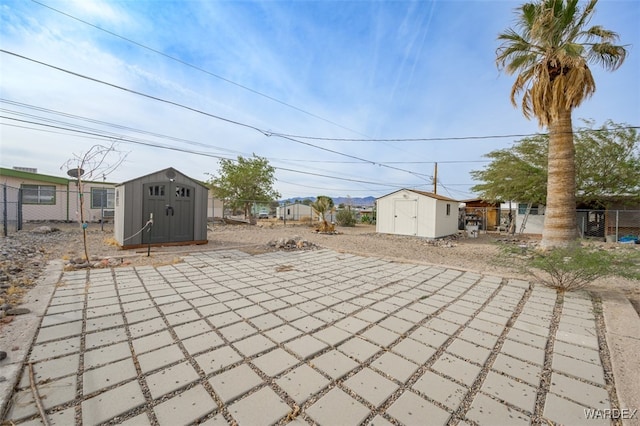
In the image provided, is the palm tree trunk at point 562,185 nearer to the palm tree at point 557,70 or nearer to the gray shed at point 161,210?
the palm tree at point 557,70

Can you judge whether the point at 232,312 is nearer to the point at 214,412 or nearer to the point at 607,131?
the point at 214,412

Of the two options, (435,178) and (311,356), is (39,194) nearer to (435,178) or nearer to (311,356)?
(311,356)

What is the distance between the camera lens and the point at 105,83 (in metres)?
6.53

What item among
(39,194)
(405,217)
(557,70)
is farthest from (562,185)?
(39,194)

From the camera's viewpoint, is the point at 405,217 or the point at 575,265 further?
the point at 405,217

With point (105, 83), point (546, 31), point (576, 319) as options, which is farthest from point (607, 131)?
point (105, 83)

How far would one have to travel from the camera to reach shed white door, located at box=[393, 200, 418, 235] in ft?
41.7

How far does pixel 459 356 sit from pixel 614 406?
87 cm

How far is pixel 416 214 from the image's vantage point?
12.7 metres

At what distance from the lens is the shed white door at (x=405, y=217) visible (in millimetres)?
12719

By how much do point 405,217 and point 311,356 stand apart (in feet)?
38.9

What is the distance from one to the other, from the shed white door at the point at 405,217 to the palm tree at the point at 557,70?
5.75 m

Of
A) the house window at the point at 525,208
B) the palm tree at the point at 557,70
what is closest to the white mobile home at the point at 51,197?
the palm tree at the point at 557,70

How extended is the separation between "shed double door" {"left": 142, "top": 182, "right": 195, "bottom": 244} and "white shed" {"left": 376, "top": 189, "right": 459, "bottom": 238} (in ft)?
31.3
